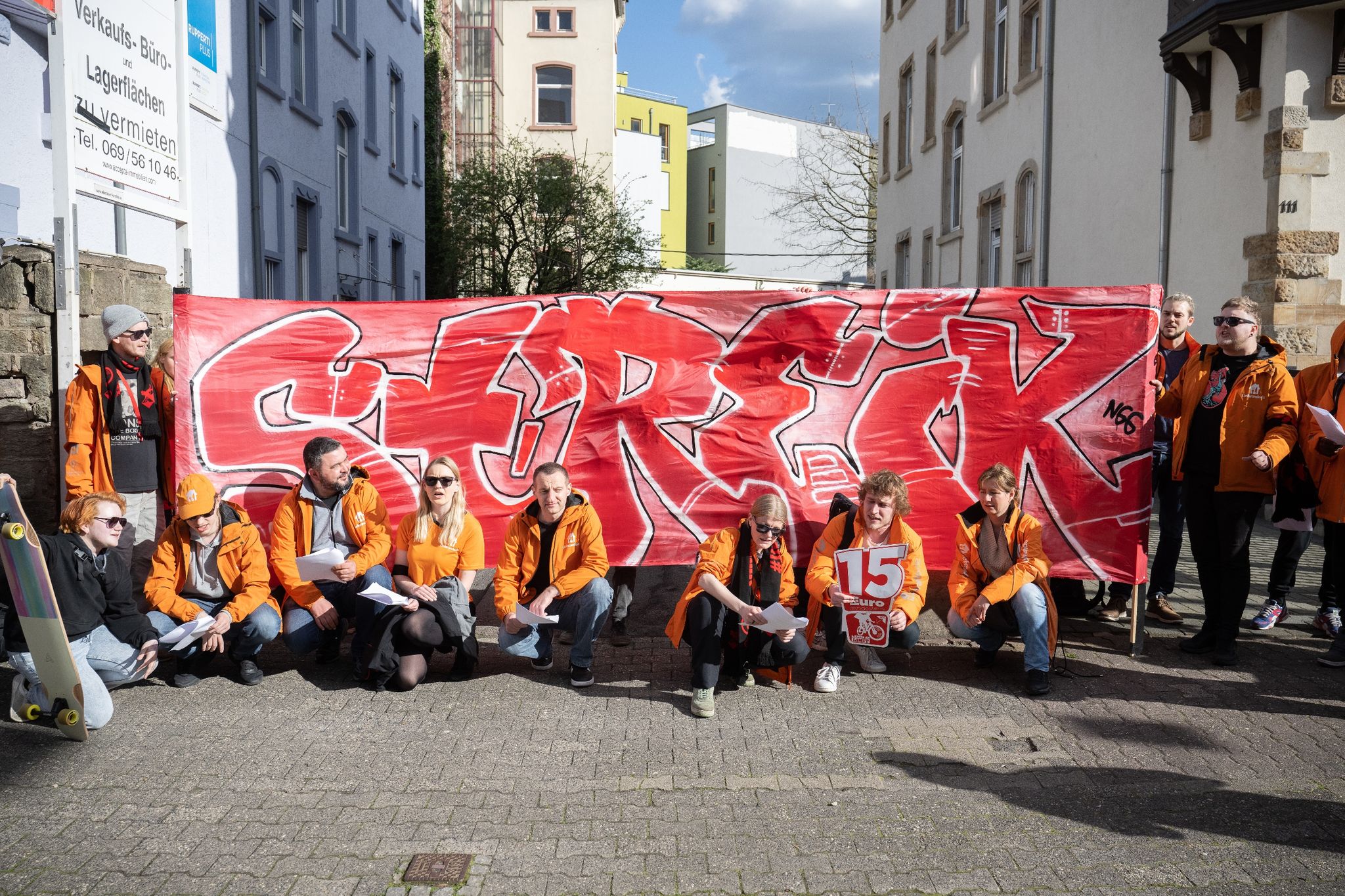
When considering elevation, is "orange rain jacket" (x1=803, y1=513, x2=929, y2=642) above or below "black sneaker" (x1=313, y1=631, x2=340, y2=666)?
above

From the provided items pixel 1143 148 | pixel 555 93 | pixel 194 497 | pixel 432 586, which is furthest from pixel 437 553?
pixel 555 93

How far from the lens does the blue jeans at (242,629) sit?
566 centimetres

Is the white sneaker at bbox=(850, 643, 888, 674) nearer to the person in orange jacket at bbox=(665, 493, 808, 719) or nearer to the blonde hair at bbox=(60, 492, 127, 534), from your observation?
the person in orange jacket at bbox=(665, 493, 808, 719)

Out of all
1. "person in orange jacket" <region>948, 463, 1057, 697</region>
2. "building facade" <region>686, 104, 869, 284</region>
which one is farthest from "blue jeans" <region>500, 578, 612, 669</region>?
"building facade" <region>686, 104, 869, 284</region>

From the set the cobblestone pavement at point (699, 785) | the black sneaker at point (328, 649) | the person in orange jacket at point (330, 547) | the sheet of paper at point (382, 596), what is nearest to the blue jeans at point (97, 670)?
the cobblestone pavement at point (699, 785)

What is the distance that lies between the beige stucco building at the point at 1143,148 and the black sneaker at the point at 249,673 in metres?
9.55

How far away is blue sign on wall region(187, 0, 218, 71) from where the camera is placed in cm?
796

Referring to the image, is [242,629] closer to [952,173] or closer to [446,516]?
[446,516]

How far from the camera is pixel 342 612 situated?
6.07 metres

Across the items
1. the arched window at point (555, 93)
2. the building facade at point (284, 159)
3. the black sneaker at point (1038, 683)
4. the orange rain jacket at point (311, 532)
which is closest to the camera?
the black sneaker at point (1038, 683)

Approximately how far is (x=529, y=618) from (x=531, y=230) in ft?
77.4

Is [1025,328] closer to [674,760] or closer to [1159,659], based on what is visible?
[1159,659]

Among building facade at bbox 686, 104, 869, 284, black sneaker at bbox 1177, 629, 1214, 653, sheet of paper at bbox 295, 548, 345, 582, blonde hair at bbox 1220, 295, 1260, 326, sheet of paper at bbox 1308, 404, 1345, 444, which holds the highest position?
building facade at bbox 686, 104, 869, 284

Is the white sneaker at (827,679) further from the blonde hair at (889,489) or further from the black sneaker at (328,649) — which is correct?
the black sneaker at (328,649)
